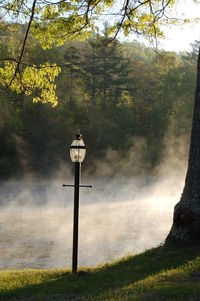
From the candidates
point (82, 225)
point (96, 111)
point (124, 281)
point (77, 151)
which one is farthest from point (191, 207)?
point (96, 111)

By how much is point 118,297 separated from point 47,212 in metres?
12.6

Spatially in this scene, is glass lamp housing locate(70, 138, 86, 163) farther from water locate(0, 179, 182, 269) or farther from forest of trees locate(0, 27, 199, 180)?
forest of trees locate(0, 27, 199, 180)

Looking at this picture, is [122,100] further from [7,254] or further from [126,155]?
[7,254]

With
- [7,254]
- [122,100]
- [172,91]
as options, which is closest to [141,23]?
[7,254]

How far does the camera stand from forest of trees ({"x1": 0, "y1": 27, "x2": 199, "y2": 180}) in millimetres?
36000

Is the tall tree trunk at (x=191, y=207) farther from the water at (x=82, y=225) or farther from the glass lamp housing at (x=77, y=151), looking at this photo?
the water at (x=82, y=225)

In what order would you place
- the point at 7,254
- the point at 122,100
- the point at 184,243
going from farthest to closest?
the point at 122,100 → the point at 7,254 → the point at 184,243

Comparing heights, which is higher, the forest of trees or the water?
the forest of trees

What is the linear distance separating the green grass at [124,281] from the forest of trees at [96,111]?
85.0 ft

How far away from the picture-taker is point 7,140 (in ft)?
114

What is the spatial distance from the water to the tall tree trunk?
251 centimetres

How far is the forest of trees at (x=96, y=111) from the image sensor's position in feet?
118

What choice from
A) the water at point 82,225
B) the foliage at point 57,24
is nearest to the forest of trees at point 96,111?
the water at point 82,225

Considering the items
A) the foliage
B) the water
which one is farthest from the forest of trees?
the foliage
